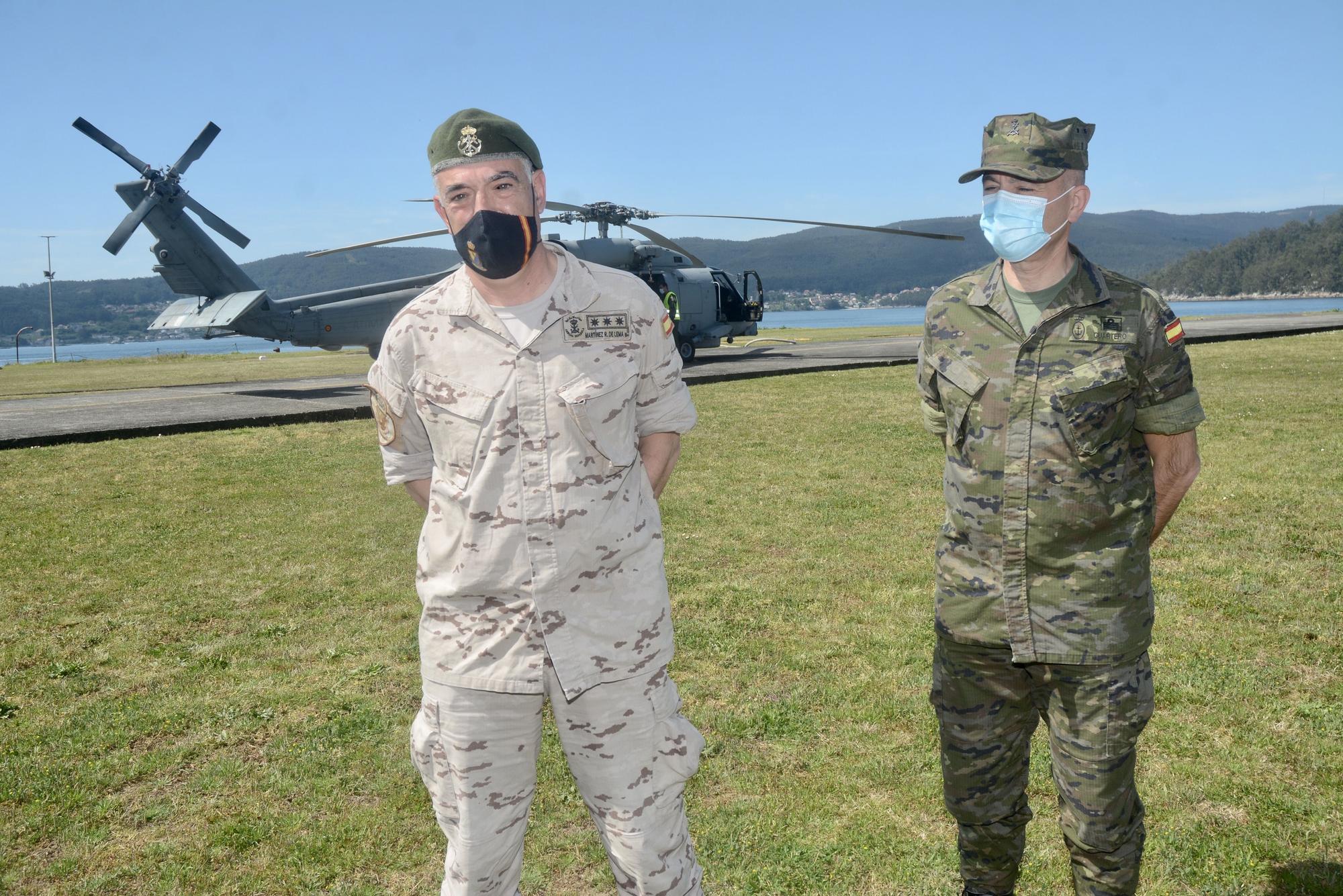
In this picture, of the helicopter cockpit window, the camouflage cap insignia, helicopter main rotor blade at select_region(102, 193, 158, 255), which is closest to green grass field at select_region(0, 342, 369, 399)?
helicopter main rotor blade at select_region(102, 193, 158, 255)

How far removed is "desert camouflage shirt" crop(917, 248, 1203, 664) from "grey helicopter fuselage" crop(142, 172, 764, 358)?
65.8 feet

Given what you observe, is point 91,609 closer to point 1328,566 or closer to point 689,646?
point 689,646

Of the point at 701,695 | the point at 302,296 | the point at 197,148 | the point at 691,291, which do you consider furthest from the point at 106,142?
the point at 701,695

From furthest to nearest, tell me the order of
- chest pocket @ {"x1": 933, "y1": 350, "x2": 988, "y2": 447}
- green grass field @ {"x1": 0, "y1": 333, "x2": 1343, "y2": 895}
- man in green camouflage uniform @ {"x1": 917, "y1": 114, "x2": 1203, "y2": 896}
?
1. green grass field @ {"x1": 0, "y1": 333, "x2": 1343, "y2": 895}
2. chest pocket @ {"x1": 933, "y1": 350, "x2": 988, "y2": 447}
3. man in green camouflage uniform @ {"x1": 917, "y1": 114, "x2": 1203, "y2": 896}

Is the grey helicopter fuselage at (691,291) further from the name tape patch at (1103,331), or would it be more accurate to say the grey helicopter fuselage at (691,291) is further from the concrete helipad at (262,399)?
the name tape patch at (1103,331)

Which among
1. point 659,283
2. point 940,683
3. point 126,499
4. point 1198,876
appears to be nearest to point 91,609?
point 126,499

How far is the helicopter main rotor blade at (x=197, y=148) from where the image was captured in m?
25.9

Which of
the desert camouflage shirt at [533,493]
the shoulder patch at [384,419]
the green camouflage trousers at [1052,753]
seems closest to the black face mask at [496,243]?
the desert camouflage shirt at [533,493]

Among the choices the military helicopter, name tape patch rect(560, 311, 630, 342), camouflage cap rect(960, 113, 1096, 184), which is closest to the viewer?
name tape patch rect(560, 311, 630, 342)

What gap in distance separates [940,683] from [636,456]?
4.27 ft

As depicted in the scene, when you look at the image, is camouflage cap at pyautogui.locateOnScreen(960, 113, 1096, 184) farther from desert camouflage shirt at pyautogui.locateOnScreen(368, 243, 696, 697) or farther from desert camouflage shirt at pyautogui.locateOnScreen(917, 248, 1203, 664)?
desert camouflage shirt at pyautogui.locateOnScreen(368, 243, 696, 697)

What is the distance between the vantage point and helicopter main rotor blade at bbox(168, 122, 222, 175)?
1019 inches

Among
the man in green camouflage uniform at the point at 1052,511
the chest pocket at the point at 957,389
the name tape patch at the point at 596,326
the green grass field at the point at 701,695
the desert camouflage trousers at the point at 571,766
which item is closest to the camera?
the desert camouflage trousers at the point at 571,766

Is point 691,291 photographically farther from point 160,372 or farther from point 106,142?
point 160,372
